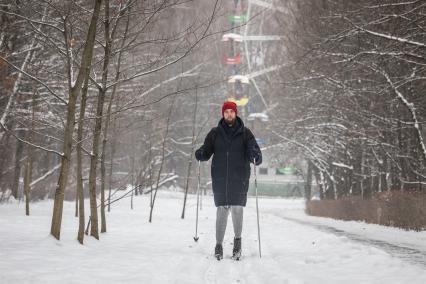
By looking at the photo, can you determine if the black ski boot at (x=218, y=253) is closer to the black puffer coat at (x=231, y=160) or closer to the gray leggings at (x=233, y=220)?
the gray leggings at (x=233, y=220)

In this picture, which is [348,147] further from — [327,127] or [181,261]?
[181,261]

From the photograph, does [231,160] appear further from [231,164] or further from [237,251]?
[237,251]

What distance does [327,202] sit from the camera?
22016 millimetres

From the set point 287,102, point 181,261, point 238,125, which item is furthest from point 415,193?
point 287,102

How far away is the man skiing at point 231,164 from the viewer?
6.60 m

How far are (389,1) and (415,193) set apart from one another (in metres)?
5.03

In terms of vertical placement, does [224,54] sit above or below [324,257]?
above

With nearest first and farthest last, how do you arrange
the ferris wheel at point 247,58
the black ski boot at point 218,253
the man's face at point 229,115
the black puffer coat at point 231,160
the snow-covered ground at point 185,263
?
the snow-covered ground at point 185,263, the black ski boot at point 218,253, the black puffer coat at point 231,160, the man's face at point 229,115, the ferris wheel at point 247,58

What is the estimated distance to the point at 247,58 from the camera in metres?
42.6

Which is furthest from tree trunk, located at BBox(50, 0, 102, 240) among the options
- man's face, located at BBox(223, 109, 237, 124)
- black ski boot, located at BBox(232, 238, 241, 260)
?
black ski boot, located at BBox(232, 238, 241, 260)

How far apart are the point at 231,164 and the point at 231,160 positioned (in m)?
0.06

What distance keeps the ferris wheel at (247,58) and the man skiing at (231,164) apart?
30315mm

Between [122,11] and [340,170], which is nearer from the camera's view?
[122,11]

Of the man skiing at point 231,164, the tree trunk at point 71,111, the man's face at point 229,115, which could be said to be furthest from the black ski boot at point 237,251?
the tree trunk at point 71,111
